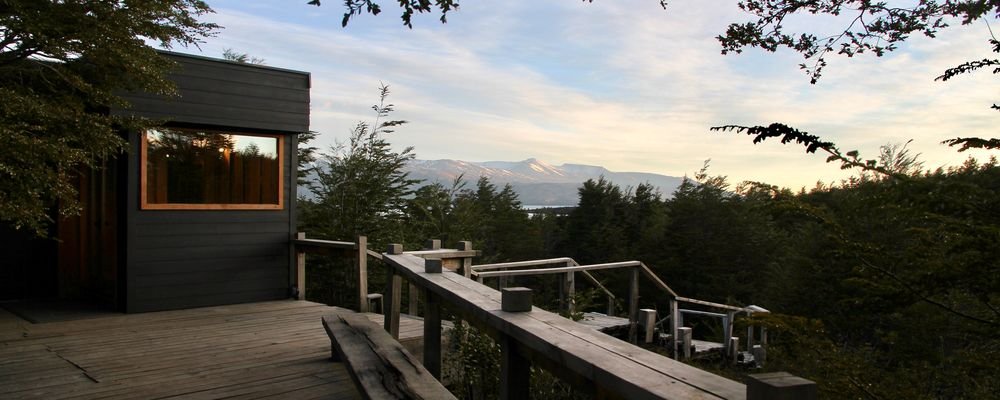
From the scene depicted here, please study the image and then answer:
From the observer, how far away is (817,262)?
16.4 metres

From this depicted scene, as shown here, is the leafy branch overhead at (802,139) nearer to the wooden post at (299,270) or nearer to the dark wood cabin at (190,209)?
the dark wood cabin at (190,209)

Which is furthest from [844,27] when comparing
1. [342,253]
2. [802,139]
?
[342,253]

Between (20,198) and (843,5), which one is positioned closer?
(843,5)

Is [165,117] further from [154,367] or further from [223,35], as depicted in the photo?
[154,367]

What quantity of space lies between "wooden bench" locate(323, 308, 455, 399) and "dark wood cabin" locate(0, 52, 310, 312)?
358cm

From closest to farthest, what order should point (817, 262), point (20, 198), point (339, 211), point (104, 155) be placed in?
point (20, 198) < point (104, 155) < point (339, 211) < point (817, 262)

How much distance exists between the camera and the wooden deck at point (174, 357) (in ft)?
12.1

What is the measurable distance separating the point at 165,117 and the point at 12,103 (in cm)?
182

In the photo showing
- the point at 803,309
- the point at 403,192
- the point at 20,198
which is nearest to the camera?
the point at 20,198

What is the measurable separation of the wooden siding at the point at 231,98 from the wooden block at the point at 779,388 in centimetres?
618

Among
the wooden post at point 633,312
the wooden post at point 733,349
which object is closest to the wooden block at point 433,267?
the wooden post at point 633,312

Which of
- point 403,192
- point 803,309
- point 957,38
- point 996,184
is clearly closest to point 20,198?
point 996,184

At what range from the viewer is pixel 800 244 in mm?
19500

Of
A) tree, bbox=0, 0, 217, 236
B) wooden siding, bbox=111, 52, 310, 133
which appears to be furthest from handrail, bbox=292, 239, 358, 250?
tree, bbox=0, 0, 217, 236
